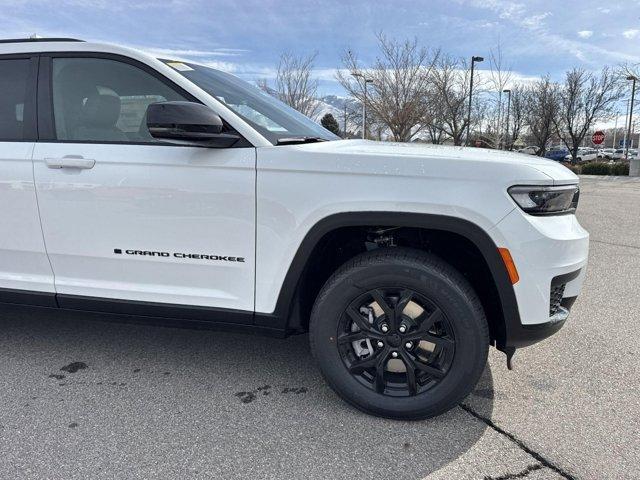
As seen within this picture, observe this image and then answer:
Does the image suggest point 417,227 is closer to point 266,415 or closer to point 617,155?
point 266,415

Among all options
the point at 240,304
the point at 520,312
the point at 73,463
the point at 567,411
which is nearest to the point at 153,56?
the point at 240,304

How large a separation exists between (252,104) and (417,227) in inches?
52.8

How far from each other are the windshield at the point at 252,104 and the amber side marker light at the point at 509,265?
1.26 meters

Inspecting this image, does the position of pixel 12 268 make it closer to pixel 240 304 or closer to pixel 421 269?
pixel 240 304

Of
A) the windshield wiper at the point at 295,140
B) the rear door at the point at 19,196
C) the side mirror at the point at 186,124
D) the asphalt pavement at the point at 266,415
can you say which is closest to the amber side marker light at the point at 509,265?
the asphalt pavement at the point at 266,415

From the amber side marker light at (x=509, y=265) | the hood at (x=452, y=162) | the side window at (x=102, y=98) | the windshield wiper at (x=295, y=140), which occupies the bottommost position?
the amber side marker light at (x=509, y=265)

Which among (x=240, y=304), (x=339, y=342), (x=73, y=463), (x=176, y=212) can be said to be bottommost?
(x=73, y=463)

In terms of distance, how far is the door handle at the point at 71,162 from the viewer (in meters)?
2.68

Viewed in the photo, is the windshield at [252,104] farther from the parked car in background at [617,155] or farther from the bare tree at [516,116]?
the parked car in background at [617,155]

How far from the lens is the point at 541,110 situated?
3497 centimetres

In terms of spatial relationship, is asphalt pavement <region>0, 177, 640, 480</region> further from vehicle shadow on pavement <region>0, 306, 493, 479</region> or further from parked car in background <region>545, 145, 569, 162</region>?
parked car in background <region>545, 145, 569, 162</region>

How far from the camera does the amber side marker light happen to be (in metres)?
2.31

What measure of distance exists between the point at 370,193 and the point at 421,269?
445 millimetres

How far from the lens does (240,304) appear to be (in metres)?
2.66
